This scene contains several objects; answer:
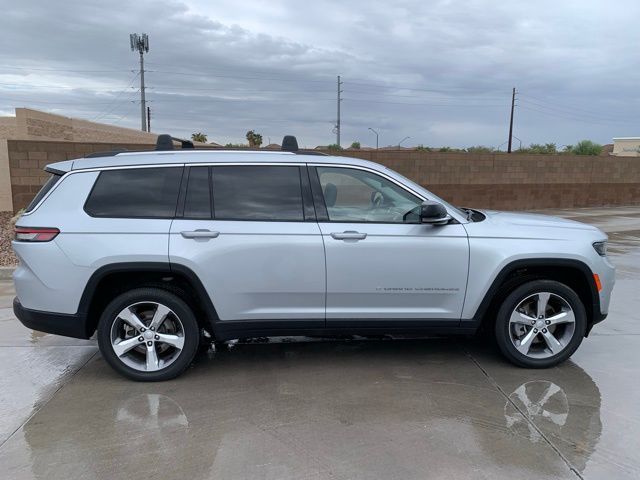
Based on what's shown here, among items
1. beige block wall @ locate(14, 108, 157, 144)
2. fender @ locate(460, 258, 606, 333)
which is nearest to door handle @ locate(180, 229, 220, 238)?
fender @ locate(460, 258, 606, 333)

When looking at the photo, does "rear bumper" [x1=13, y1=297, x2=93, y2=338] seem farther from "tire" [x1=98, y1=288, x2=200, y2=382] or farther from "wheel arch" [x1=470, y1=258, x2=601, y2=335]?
"wheel arch" [x1=470, y1=258, x2=601, y2=335]

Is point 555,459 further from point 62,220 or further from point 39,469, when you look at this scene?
point 62,220

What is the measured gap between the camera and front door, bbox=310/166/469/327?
4.01 m

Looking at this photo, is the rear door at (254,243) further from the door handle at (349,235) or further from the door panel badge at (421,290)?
the door panel badge at (421,290)

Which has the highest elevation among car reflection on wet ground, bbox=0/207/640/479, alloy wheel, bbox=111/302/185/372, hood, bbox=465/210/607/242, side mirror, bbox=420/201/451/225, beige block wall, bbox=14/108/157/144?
beige block wall, bbox=14/108/157/144

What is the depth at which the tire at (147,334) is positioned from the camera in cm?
399

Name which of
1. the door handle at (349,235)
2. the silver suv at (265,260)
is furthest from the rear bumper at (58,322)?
the door handle at (349,235)

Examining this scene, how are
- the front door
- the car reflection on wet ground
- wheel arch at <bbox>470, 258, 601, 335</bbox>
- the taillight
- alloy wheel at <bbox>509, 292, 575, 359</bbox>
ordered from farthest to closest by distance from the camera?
alloy wheel at <bbox>509, 292, 575, 359</bbox>, wheel arch at <bbox>470, 258, 601, 335</bbox>, the front door, the taillight, the car reflection on wet ground

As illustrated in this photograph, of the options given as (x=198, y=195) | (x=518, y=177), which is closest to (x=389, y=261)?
(x=198, y=195)

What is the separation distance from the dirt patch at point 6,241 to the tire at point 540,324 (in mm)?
7595

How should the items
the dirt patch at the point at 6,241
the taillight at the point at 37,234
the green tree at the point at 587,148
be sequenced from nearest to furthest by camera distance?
the taillight at the point at 37,234 → the dirt patch at the point at 6,241 → the green tree at the point at 587,148

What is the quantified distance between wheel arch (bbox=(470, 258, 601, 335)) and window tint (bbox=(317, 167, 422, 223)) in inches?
34.3

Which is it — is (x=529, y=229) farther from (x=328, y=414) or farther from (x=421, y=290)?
(x=328, y=414)

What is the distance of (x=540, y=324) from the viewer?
4258 millimetres
